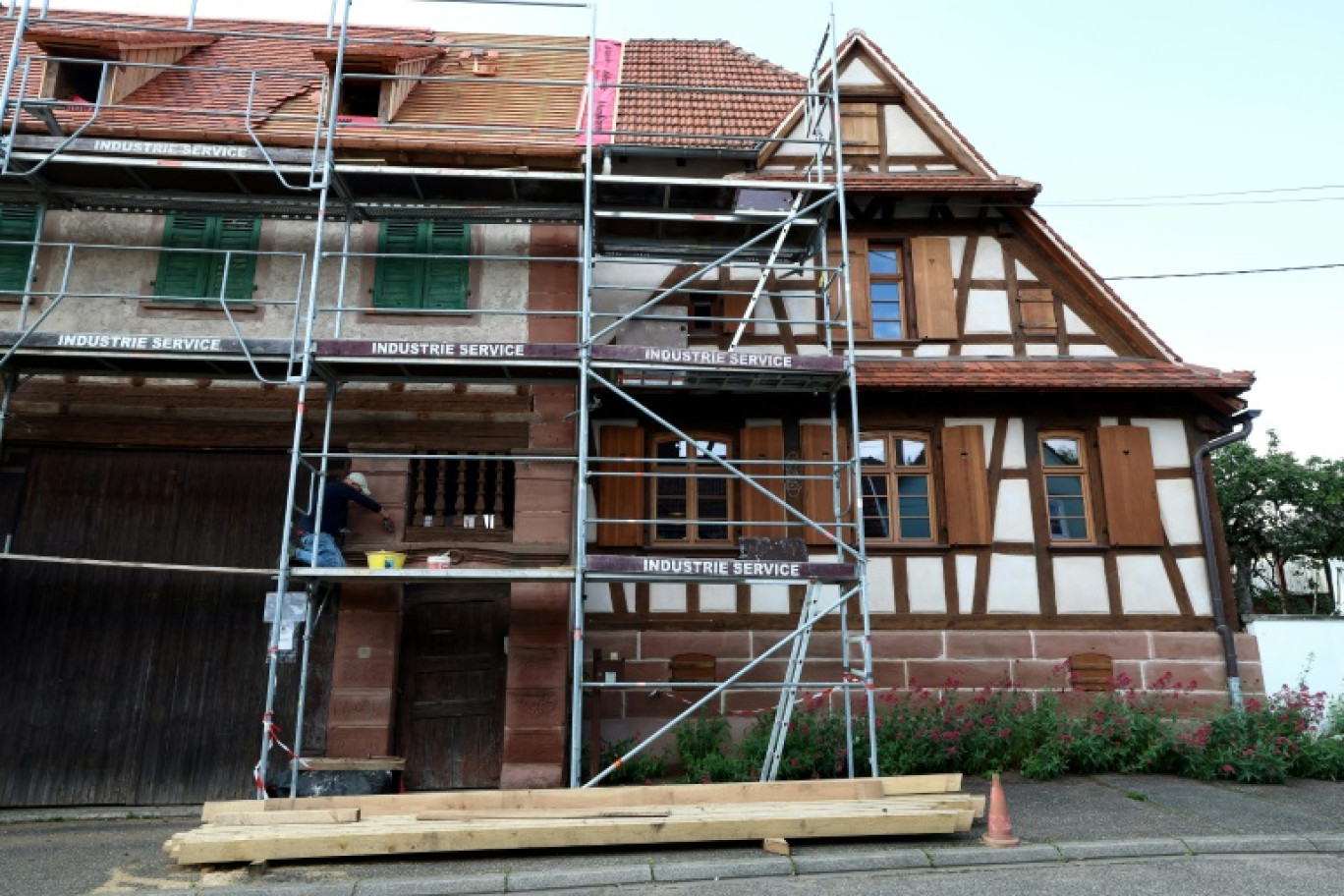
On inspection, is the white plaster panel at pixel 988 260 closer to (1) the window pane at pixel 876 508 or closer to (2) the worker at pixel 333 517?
(1) the window pane at pixel 876 508

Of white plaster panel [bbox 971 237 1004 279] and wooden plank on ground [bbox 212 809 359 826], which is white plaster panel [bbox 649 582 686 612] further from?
white plaster panel [bbox 971 237 1004 279]

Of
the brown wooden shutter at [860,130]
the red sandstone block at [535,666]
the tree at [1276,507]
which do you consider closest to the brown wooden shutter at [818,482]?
the red sandstone block at [535,666]

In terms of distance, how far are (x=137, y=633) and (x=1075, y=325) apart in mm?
11113

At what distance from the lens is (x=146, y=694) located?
8.77m

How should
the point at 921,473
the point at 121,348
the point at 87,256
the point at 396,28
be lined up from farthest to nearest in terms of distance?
the point at 396,28 → the point at 921,473 → the point at 87,256 → the point at 121,348

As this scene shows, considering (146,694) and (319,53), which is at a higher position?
(319,53)

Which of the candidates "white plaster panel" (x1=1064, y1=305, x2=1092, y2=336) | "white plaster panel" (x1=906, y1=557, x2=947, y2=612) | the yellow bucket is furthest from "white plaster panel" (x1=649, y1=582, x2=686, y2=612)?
"white plaster panel" (x1=1064, y1=305, x2=1092, y2=336)

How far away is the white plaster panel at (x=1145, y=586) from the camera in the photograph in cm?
995

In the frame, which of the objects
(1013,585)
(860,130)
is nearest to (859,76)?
(860,130)

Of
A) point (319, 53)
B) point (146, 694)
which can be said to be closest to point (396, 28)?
point (319, 53)

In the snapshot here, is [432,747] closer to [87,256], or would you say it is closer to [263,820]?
[263,820]

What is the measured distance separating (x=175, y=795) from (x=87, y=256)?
5.64 metres

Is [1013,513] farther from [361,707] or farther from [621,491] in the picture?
[361,707]

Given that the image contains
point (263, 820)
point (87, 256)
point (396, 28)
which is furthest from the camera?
point (396, 28)
